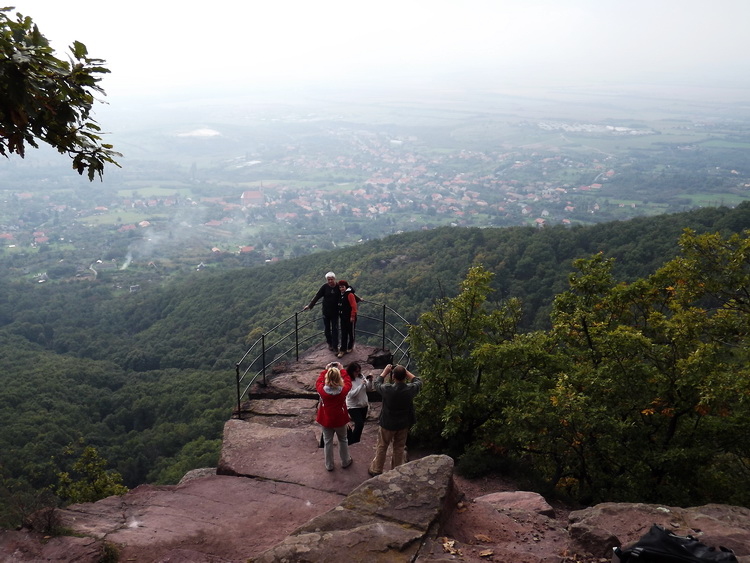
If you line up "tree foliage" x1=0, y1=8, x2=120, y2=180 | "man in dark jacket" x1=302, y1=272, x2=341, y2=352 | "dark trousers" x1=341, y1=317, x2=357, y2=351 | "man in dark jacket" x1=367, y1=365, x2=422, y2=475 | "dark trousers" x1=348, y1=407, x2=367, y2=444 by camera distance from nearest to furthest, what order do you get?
"tree foliage" x1=0, y1=8, x2=120, y2=180 < "man in dark jacket" x1=367, y1=365, x2=422, y2=475 < "dark trousers" x1=348, y1=407, x2=367, y2=444 < "man in dark jacket" x1=302, y1=272, x2=341, y2=352 < "dark trousers" x1=341, y1=317, x2=357, y2=351

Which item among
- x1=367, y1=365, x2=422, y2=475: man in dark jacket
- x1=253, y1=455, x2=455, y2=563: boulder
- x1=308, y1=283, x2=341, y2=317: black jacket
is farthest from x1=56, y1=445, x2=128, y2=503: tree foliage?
x1=253, y1=455, x2=455, y2=563: boulder

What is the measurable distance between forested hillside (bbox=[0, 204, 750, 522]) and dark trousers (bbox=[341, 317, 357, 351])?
19.7ft

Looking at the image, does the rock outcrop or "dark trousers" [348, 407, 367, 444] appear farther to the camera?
"dark trousers" [348, 407, 367, 444]

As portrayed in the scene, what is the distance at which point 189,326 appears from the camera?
50875 millimetres

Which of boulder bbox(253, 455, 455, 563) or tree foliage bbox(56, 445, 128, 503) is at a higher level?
boulder bbox(253, 455, 455, 563)

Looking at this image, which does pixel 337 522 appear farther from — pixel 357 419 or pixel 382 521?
pixel 357 419

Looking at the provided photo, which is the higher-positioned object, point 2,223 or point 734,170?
point 734,170

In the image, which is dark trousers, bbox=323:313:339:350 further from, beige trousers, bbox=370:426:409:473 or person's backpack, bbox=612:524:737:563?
person's backpack, bbox=612:524:737:563

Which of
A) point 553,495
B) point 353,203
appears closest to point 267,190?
point 353,203

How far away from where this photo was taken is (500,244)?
44594 mm

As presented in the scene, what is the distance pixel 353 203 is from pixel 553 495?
12342 cm

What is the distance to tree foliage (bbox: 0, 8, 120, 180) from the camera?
312 centimetres

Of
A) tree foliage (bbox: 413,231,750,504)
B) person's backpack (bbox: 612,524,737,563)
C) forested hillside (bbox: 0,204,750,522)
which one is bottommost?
forested hillside (bbox: 0,204,750,522)

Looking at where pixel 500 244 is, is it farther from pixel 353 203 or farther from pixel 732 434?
pixel 353 203
